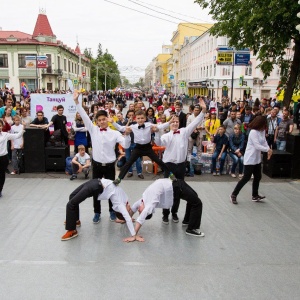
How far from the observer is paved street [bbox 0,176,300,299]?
13.2 feet

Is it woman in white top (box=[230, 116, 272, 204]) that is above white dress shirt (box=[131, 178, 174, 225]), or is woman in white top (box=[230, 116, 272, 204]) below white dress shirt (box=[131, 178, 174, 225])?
above

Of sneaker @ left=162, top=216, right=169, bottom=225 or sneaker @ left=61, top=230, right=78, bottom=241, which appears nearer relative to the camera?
sneaker @ left=61, top=230, right=78, bottom=241

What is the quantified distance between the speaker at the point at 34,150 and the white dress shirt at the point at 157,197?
519cm

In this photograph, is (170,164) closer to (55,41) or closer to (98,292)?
(98,292)

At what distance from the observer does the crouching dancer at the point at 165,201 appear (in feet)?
17.2

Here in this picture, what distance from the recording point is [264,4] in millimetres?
12820

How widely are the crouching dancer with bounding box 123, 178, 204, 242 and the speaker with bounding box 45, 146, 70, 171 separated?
4.59m

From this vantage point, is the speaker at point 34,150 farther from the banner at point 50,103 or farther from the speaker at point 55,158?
the banner at point 50,103

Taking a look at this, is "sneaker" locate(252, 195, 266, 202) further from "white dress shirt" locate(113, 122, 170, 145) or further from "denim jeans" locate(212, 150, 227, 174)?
"white dress shirt" locate(113, 122, 170, 145)

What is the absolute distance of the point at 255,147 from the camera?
6.98m

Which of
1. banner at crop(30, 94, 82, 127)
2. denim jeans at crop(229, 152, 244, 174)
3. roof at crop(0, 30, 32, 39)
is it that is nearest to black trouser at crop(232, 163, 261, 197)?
denim jeans at crop(229, 152, 244, 174)

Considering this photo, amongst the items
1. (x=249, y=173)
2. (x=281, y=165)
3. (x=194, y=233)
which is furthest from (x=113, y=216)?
(x=281, y=165)

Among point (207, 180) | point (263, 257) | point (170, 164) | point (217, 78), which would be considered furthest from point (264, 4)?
point (217, 78)

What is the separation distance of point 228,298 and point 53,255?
2419 mm
